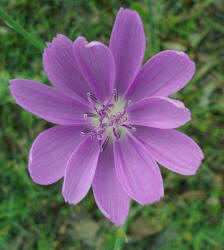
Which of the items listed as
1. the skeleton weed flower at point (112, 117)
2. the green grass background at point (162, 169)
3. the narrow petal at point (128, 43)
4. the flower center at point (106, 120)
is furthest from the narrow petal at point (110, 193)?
the green grass background at point (162, 169)

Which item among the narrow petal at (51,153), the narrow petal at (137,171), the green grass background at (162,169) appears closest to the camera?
the narrow petal at (51,153)

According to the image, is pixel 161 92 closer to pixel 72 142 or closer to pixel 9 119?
pixel 72 142

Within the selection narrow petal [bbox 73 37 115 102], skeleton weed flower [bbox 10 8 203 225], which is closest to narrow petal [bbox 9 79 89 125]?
skeleton weed flower [bbox 10 8 203 225]

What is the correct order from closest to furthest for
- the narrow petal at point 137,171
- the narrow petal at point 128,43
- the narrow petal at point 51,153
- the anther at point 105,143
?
the narrow petal at point 128,43, the narrow petal at point 51,153, the narrow petal at point 137,171, the anther at point 105,143

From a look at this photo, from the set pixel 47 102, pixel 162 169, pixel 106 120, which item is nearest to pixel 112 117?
pixel 106 120

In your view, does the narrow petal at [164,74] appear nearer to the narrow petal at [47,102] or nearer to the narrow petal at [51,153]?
the narrow petal at [47,102]

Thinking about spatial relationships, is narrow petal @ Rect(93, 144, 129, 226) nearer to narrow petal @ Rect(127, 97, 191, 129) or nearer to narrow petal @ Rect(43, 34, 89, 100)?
narrow petal @ Rect(127, 97, 191, 129)
